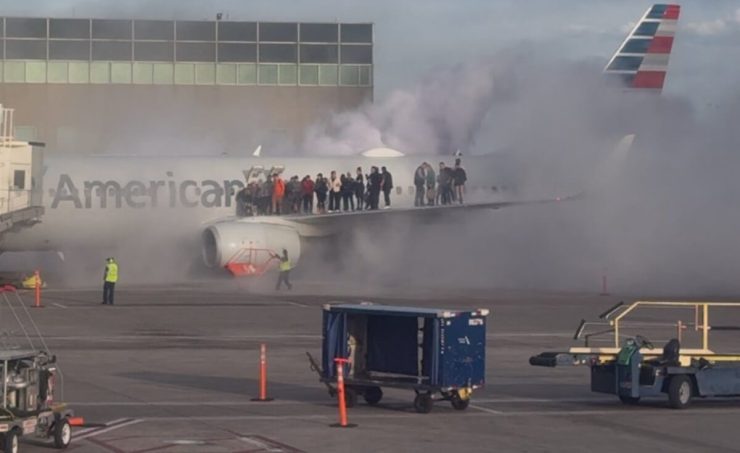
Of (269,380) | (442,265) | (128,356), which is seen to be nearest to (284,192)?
(442,265)

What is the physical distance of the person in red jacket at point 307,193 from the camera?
Answer: 48062 mm

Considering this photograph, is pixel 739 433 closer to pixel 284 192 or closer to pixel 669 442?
pixel 669 442

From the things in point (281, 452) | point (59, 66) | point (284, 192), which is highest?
point (59, 66)

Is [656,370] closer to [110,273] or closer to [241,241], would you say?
[110,273]

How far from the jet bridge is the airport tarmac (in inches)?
377

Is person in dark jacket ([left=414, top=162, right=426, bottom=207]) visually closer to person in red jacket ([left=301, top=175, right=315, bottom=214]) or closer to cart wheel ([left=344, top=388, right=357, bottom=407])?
person in red jacket ([left=301, top=175, right=315, bottom=214])

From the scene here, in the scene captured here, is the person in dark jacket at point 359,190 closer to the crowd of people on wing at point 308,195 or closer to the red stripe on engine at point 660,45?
the crowd of people on wing at point 308,195

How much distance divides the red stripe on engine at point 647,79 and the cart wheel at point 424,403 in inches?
1667

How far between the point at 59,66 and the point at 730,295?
39.9m

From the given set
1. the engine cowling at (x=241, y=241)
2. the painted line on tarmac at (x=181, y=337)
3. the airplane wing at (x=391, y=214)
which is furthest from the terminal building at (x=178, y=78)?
the painted line on tarmac at (x=181, y=337)

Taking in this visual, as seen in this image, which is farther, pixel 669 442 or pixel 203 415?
pixel 203 415

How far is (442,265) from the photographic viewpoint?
4916 centimetres

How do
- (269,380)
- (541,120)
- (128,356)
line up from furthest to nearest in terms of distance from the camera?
(541,120) → (128,356) → (269,380)

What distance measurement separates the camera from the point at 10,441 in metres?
15.2
